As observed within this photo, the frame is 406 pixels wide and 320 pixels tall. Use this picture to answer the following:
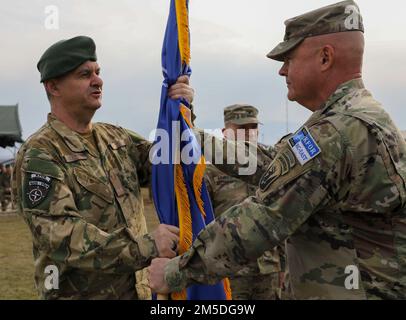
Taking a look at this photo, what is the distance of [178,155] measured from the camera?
115 inches

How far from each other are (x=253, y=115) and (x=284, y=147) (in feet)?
10.4

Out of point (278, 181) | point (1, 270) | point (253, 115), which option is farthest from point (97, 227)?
point (1, 270)

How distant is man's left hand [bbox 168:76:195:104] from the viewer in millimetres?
2871

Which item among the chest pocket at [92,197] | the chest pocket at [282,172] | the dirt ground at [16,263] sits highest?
the chest pocket at [282,172]

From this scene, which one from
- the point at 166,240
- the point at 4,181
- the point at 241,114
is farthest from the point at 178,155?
the point at 4,181

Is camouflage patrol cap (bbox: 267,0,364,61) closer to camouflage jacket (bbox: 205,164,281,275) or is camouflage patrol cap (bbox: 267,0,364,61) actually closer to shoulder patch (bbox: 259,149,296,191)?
shoulder patch (bbox: 259,149,296,191)

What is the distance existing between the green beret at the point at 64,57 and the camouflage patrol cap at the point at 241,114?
8.00ft

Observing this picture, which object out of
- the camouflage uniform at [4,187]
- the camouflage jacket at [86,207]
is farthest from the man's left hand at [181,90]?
the camouflage uniform at [4,187]

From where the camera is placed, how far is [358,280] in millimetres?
2217

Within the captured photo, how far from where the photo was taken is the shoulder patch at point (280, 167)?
218cm

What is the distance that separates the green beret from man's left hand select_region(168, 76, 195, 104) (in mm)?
570

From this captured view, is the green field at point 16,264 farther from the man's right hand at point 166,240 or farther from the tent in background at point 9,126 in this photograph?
the tent in background at point 9,126

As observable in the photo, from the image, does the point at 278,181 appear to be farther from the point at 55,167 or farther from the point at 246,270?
the point at 246,270

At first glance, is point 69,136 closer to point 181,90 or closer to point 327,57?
point 181,90
